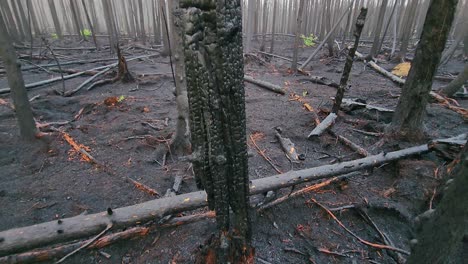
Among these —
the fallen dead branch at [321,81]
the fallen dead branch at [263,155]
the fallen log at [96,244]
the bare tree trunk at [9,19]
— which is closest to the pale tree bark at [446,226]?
the fallen log at [96,244]

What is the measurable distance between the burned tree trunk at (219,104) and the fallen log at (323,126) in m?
3.21

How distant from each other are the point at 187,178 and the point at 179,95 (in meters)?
1.26

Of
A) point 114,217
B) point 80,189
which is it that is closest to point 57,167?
point 80,189

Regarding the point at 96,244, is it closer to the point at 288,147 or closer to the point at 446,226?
the point at 446,226

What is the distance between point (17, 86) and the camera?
4.18m

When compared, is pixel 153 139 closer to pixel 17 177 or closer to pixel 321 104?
pixel 17 177

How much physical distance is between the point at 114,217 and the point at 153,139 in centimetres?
227

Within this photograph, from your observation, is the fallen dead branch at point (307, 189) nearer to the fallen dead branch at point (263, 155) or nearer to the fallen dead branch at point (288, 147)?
the fallen dead branch at point (263, 155)

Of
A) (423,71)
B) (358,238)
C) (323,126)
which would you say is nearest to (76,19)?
(323,126)

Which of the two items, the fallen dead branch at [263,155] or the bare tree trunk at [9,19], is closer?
the fallen dead branch at [263,155]

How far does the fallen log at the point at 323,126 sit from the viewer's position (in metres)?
4.84

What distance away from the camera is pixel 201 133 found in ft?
5.59

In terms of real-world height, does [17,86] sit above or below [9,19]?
below

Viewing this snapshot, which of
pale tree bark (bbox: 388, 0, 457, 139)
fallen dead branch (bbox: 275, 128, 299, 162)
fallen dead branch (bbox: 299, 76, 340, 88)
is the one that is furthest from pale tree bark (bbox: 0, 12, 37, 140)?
fallen dead branch (bbox: 299, 76, 340, 88)
